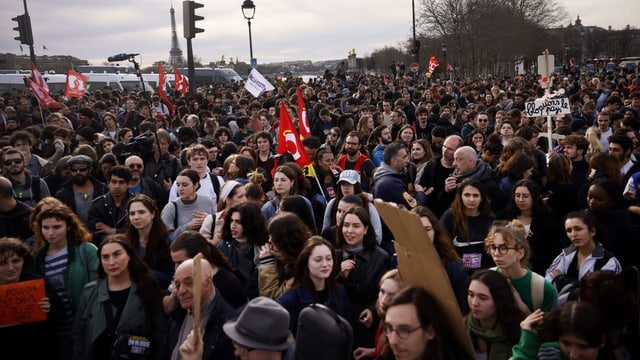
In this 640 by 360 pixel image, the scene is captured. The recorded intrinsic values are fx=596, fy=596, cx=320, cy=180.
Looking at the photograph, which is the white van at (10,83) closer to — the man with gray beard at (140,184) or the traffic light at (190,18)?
the traffic light at (190,18)

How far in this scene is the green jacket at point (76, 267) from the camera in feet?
14.9

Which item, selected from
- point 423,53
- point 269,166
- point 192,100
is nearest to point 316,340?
point 269,166

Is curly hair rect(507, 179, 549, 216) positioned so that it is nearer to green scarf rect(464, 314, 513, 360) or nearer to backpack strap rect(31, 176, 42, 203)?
green scarf rect(464, 314, 513, 360)

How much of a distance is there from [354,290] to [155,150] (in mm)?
4876

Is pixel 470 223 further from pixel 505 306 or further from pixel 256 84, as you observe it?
pixel 256 84

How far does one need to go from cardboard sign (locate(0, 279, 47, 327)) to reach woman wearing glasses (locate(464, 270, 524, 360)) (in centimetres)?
294

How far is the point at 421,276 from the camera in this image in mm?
2908

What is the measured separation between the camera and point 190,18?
15.1 meters

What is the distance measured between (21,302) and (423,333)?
113 inches

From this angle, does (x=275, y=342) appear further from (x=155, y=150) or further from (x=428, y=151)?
(x=155, y=150)

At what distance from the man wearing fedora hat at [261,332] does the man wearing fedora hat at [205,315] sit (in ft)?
2.00

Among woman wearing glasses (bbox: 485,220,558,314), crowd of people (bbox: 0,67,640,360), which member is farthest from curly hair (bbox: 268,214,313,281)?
woman wearing glasses (bbox: 485,220,558,314)

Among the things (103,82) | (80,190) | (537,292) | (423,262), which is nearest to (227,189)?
(80,190)

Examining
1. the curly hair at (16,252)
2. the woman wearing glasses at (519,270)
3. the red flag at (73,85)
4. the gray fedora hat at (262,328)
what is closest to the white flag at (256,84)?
the red flag at (73,85)
